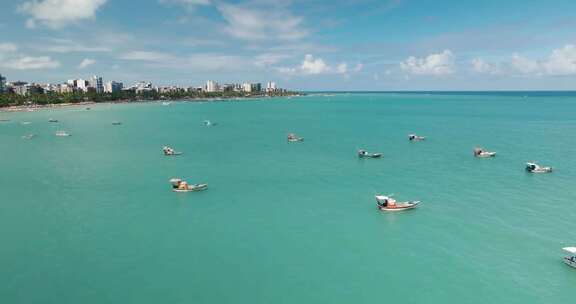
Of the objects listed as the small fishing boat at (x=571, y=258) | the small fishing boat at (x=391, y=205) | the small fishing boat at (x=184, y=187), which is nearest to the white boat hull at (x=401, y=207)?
the small fishing boat at (x=391, y=205)

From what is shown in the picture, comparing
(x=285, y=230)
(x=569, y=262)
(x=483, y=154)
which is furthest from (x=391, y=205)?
(x=483, y=154)

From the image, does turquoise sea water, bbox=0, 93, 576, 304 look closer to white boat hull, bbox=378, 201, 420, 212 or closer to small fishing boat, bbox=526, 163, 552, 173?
white boat hull, bbox=378, 201, 420, 212

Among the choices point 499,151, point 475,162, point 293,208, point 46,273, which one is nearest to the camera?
point 46,273

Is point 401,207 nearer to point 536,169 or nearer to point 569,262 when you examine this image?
point 569,262

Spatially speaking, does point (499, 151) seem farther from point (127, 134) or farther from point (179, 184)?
point (127, 134)

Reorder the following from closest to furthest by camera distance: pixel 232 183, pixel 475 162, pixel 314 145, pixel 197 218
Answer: pixel 197 218 → pixel 232 183 → pixel 475 162 → pixel 314 145

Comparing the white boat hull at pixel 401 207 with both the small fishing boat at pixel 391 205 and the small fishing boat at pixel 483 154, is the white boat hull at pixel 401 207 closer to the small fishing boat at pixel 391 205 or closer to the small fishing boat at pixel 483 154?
the small fishing boat at pixel 391 205

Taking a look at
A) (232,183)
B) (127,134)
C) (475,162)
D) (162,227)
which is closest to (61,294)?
(162,227)

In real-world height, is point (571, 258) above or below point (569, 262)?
above

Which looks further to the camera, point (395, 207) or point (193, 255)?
point (395, 207)
